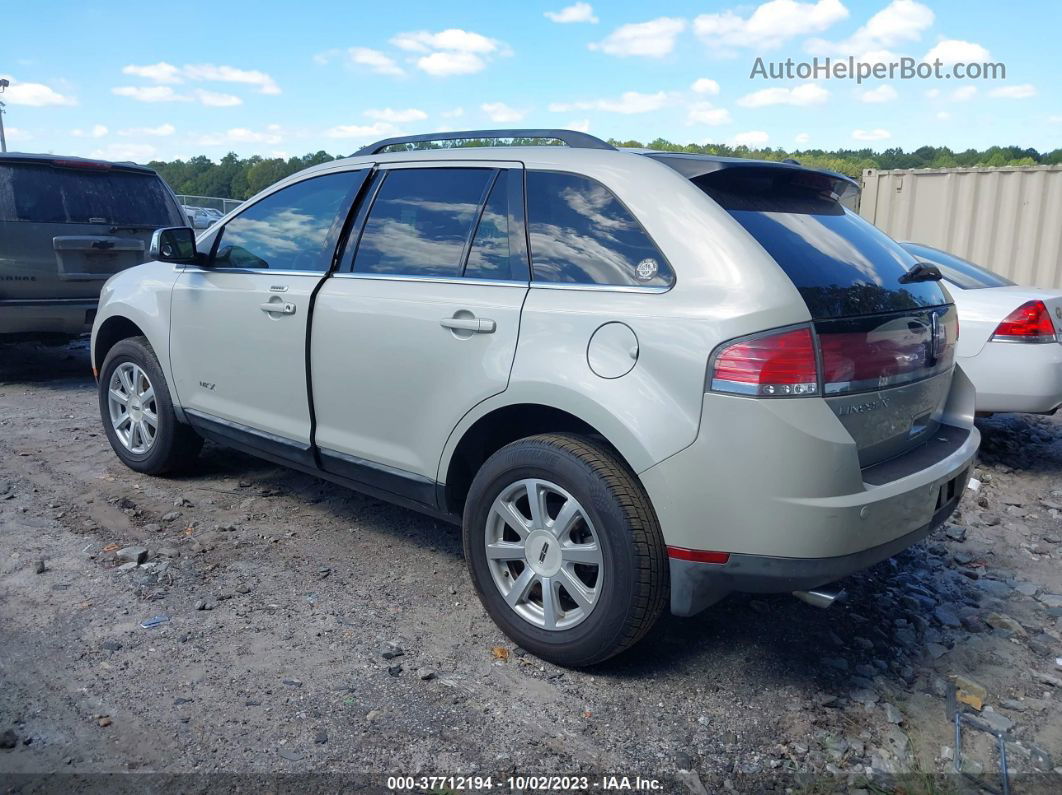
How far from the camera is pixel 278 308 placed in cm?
405

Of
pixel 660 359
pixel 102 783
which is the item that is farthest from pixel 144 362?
pixel 660 359

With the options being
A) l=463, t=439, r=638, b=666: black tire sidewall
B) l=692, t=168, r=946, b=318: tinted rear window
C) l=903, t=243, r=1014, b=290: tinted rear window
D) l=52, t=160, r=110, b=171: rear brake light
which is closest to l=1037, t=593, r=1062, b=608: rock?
l=692, t=168, r=946, b=318: tinted rear window

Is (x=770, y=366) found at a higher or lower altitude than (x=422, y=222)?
lower

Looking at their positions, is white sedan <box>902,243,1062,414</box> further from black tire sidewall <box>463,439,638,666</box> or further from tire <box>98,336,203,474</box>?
tire <box>98,336,203,474</box>

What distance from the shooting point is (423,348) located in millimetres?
3428

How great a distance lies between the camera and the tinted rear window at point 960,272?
20.0 feet

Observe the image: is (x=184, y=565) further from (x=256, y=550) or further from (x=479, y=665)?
(x=479, y=665)

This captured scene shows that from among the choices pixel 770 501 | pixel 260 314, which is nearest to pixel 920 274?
pixel 770 501

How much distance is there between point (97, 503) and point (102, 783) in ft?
8.48

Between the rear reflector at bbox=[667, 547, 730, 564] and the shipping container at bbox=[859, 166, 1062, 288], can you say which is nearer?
the rear reflector at bbox=[667, 547, 730, 564]

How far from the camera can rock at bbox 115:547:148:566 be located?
13.0 ft

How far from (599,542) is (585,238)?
107 centimetres

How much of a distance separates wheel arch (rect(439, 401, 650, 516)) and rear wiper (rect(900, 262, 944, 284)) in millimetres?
1258

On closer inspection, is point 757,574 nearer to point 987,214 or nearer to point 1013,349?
point 1013,349
